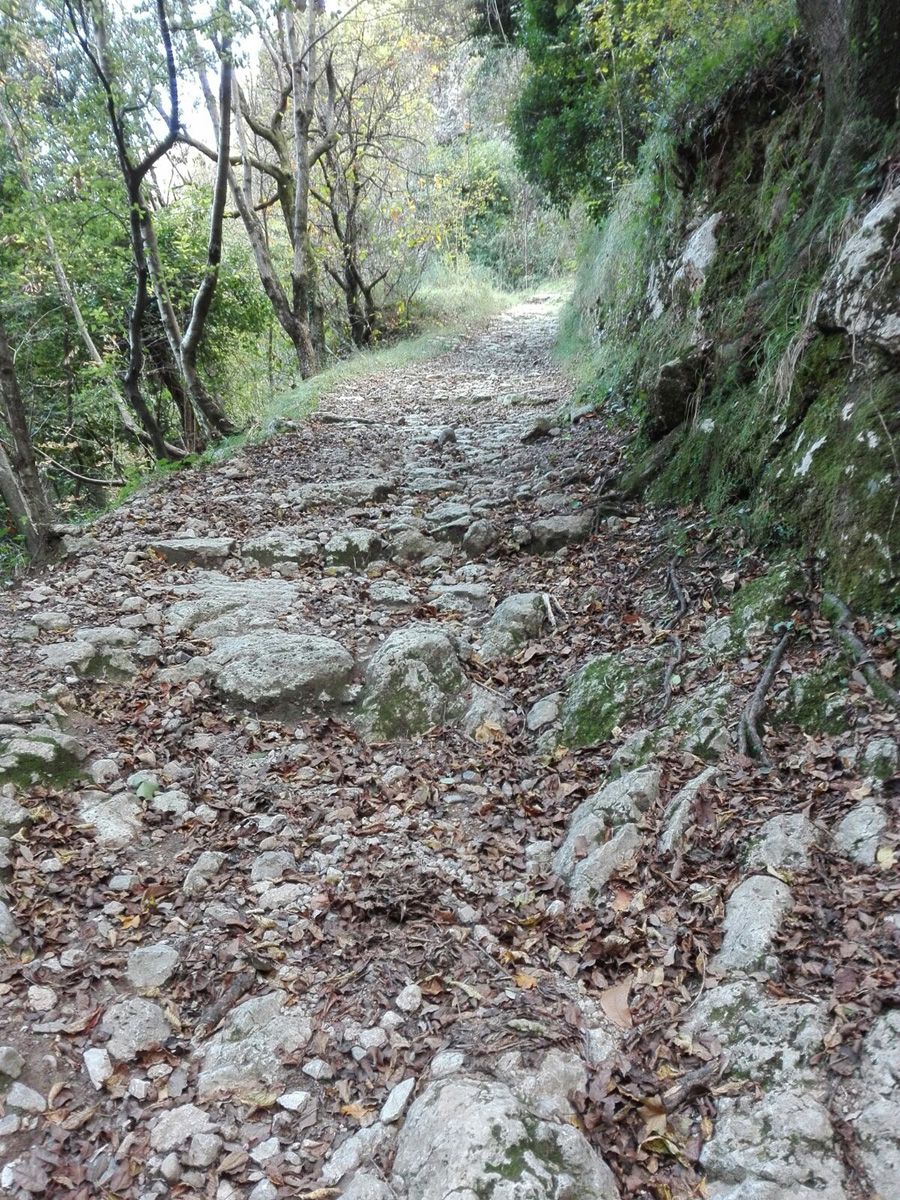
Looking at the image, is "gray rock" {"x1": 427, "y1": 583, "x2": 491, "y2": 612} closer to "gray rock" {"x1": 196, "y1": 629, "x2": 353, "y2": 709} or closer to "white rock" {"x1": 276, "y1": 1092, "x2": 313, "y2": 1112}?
"gray rock" {"x1": 196, "y1": 629, "x2": 353, "y2": 709}

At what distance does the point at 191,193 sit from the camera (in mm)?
13008

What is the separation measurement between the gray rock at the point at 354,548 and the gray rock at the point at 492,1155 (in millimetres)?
4211

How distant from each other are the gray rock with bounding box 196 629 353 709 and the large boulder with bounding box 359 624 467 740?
200 mm

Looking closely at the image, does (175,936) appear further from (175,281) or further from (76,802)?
(175,281)

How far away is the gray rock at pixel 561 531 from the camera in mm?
5250

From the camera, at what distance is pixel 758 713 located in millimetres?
2934

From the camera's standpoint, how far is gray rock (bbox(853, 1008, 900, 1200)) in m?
1.56

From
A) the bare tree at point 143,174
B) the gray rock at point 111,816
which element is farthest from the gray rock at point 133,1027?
the bare tree at point 143,174

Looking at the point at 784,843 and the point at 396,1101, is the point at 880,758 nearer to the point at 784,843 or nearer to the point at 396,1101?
the point at 784,843

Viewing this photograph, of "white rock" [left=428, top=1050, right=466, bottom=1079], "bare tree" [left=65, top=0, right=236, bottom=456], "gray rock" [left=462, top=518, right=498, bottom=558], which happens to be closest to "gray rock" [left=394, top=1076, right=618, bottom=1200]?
"white rock" [left=428, top=1050, right=466, bottom=1079]

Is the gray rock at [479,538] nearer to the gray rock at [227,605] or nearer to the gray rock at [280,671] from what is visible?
the gray rock at [227,605]

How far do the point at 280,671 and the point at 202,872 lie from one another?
4.45 feet

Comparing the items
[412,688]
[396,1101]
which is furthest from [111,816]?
[396,1101]

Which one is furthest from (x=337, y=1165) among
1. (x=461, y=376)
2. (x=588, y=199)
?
(x=461, y=376)
